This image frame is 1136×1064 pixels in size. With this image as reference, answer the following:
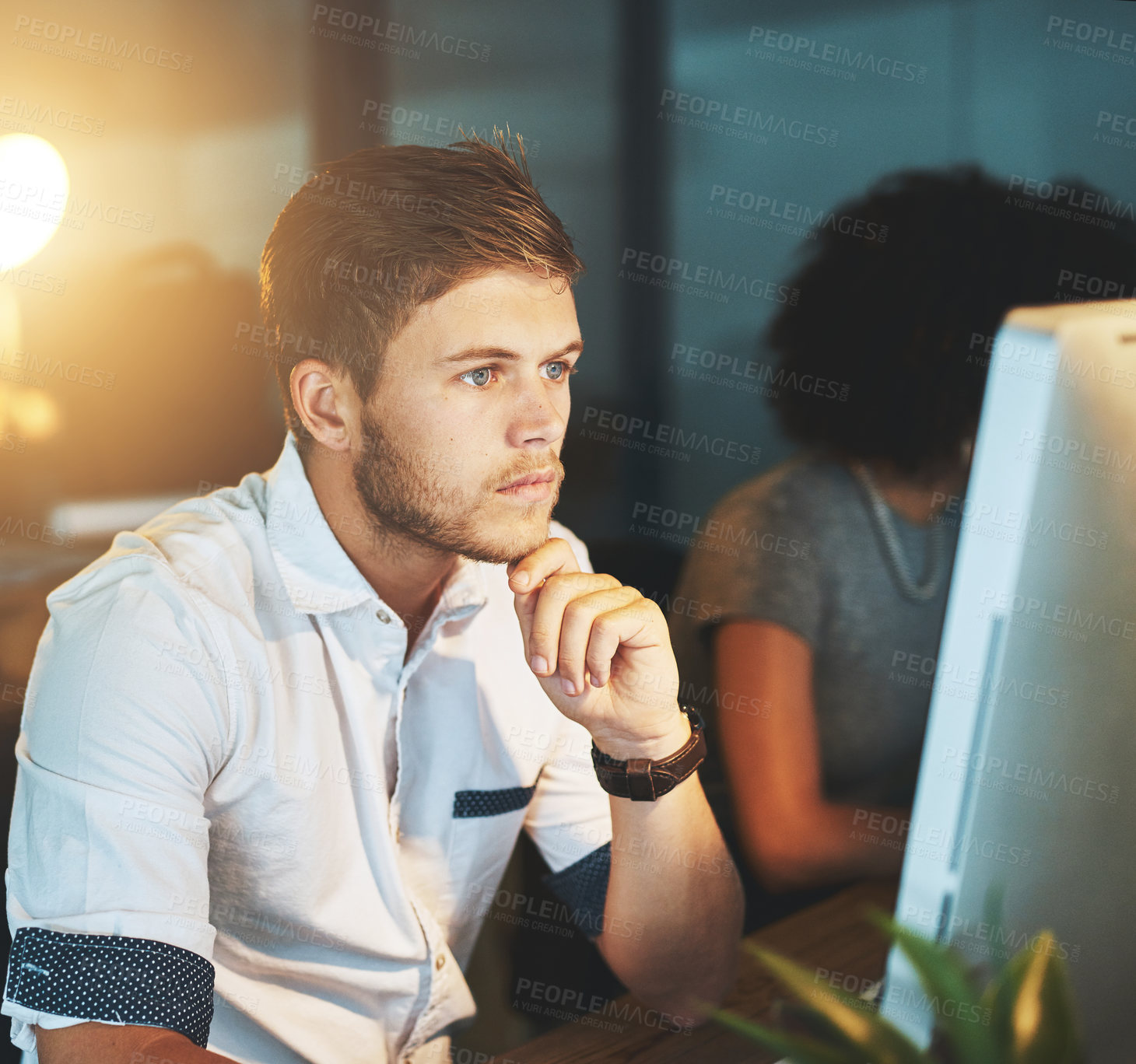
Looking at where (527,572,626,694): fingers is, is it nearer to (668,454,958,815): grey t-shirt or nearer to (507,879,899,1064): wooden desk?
(507,879,899,1064): wooden desk

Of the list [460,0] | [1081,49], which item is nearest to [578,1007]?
[460,0]

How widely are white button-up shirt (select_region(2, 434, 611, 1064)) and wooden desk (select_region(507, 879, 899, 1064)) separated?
22 centimetres

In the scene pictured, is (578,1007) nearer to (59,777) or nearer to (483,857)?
(483,857)

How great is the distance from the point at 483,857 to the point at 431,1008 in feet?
0.63

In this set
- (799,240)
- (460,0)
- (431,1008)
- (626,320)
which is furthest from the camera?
(799,240)

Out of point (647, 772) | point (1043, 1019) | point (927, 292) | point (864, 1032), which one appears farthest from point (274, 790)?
point (927, 292)

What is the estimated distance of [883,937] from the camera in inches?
49.4

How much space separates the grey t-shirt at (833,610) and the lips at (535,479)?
51cm

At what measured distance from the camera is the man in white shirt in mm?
971

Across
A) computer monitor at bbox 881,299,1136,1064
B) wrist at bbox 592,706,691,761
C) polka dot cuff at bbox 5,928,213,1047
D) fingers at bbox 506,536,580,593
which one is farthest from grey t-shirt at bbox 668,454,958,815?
polka dot cuff at bbox 5,928,213,1047

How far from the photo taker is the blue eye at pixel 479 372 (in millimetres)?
1117

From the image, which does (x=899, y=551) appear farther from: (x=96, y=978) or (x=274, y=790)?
(x=96, y=978)

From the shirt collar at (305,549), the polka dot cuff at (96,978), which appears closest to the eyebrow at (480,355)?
the shirt collar at (305,549)

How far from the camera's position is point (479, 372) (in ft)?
3.68
